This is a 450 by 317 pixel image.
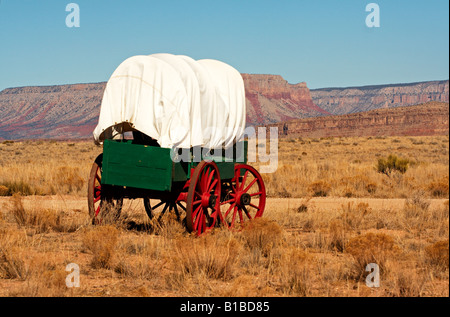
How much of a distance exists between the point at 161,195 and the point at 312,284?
3.17 meters

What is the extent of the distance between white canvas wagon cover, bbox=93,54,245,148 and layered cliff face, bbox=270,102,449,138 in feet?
293

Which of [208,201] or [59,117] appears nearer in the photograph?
[208,201]

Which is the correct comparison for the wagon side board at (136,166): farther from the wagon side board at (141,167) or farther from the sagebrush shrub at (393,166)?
the sagebrush shrub at (393,166)

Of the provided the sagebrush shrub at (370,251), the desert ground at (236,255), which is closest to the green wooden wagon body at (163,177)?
the desert ground at (236,255)

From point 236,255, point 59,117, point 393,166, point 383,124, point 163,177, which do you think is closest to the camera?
point 236,255

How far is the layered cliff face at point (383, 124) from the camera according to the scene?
96.0 metres

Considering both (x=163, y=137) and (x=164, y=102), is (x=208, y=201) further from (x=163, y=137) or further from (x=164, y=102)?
(x=164, y=102)

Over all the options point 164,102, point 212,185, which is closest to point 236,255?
point 212,185

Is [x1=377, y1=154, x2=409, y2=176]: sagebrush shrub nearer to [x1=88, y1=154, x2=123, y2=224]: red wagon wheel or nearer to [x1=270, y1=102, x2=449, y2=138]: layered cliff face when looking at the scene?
[x1=88, y1=154, x2=123, y2=224]: red wagon wheel

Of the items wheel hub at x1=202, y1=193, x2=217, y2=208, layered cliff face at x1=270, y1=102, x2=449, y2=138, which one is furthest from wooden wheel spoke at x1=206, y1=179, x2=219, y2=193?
layered cliff face at x1=270, y1=102, x2=449, y2=138

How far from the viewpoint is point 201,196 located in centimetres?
827

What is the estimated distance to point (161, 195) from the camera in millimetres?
8453

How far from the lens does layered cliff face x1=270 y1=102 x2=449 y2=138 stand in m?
96.0

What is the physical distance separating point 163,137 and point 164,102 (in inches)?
20.7
